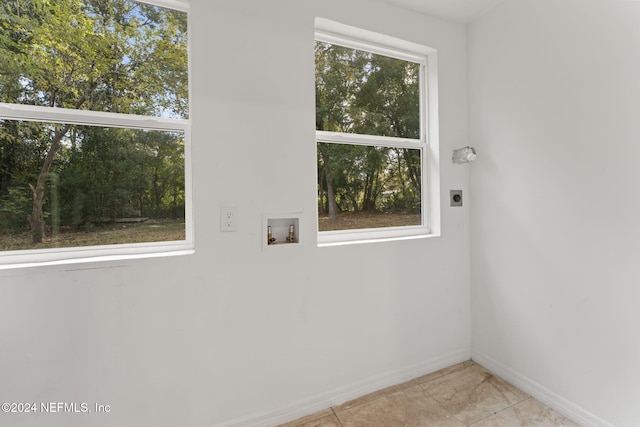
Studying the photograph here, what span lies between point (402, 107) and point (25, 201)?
7.15 feet

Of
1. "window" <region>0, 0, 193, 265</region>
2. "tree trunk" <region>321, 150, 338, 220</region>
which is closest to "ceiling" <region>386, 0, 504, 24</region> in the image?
"tree trunk" <region>321, 150, 338, 220</region>

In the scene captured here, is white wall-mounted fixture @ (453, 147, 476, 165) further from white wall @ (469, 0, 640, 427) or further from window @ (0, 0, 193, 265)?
window @ (0, 0, 193, 265)

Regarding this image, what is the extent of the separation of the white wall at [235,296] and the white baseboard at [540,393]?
586 millimetres

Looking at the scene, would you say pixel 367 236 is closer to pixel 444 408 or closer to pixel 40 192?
pixel 444 408

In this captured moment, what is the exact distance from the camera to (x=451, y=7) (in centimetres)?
189

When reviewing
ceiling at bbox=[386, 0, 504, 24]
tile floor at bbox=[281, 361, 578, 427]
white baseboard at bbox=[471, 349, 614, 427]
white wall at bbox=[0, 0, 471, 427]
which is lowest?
tile floor at bbox=[281, 361, 578, 427]

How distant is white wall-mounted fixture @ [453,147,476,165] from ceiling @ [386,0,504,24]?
0.92 meters

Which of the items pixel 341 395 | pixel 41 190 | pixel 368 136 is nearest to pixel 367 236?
pixel 368 136

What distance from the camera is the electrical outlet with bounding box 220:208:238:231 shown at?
1424mm

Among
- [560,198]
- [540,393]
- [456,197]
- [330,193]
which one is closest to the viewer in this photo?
[560,198]

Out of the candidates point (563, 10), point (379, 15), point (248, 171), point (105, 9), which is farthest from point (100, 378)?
point (563, 10)

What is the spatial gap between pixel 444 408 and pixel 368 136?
1725mm

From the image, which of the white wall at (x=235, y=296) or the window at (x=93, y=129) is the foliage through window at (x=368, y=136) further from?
the window at (x=93, y=129)

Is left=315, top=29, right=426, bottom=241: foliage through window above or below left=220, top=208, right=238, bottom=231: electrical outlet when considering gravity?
above
